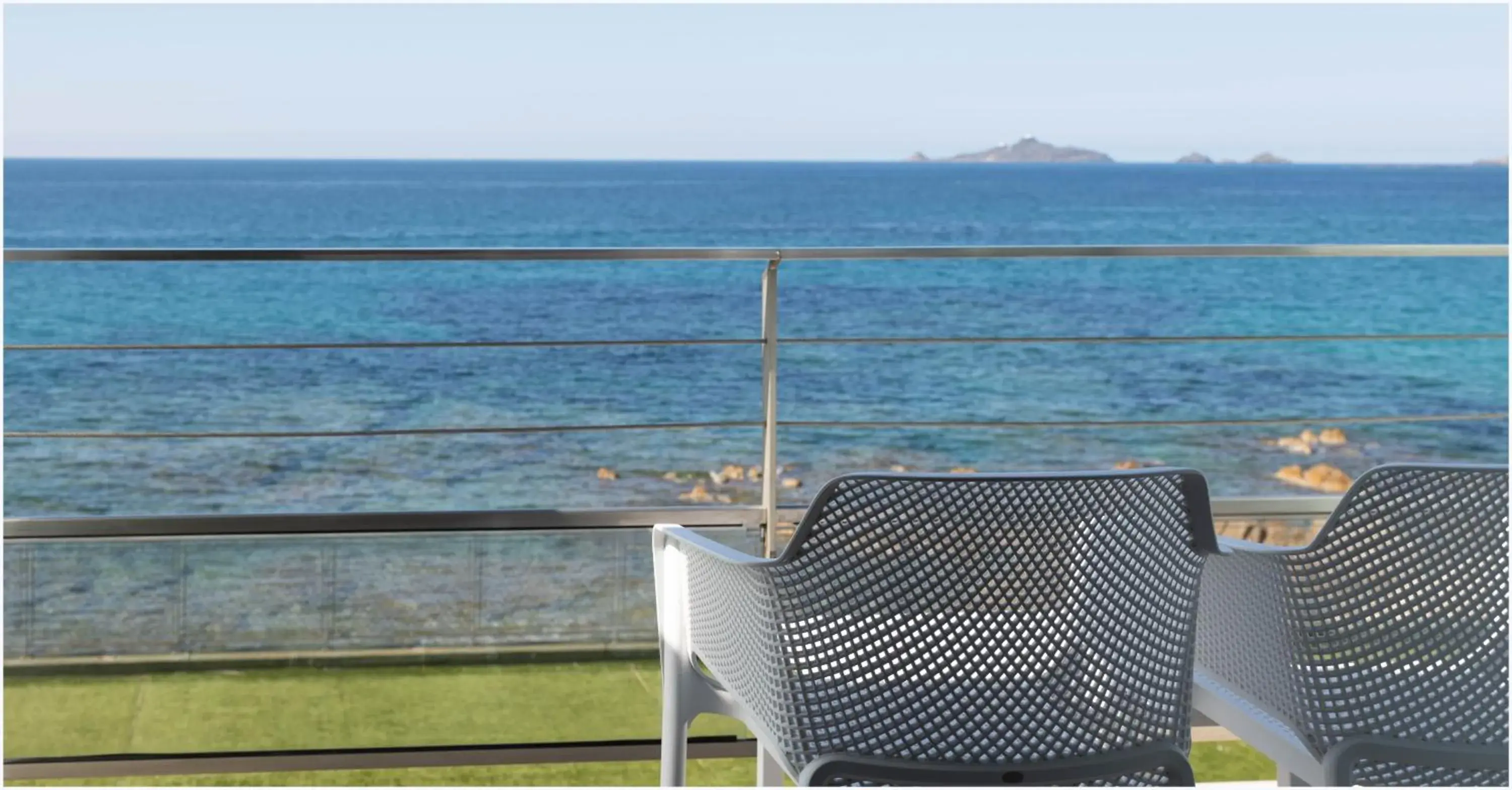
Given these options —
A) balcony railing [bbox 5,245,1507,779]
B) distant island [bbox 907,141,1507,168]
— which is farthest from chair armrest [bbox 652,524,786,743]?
distant island [bbox 907,141,1507,168]

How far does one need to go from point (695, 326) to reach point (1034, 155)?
1159cm

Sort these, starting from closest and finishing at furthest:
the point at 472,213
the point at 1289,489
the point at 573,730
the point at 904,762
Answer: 1. the point at 904,762
2. the point at 573,730
3. the point at 1289,489
4. the point at 472,213

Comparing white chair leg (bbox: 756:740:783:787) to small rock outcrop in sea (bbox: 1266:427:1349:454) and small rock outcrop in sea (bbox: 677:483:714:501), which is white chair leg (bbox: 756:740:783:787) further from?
small rock outcrop in sea (bbox: 1266:427:1349:454)

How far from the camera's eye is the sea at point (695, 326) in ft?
55.9

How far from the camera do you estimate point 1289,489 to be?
60.7ft

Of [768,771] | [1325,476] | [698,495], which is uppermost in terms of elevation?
[768,771]

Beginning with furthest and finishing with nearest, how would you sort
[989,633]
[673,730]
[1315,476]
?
[1315,476]
[673,730]
[989,633]

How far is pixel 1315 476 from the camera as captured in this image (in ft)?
Answer: 63.2

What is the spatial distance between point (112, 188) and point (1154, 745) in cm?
3300

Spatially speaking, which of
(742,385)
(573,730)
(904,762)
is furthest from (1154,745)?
(742,385)

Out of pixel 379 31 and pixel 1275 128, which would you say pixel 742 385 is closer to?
pixel 379 31

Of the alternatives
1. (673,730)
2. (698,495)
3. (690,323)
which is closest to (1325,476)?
Result: (698,495)

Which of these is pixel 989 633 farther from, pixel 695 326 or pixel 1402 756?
pixel 695 326

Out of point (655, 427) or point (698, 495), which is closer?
point (655, 427)
